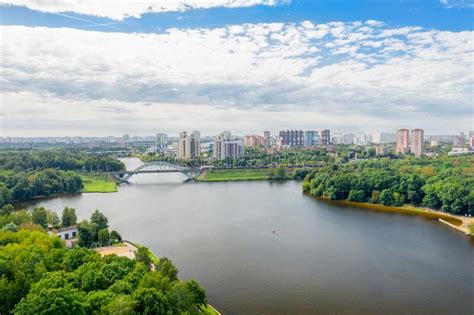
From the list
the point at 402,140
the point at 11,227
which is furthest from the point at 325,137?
the point at 11,227

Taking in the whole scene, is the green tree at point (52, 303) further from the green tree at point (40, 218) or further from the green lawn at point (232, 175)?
the green lawn at point (232, 175)

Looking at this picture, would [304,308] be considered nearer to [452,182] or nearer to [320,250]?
[320,250]

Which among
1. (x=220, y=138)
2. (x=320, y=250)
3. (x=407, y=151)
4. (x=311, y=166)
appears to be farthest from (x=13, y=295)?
(x=407, y=151)

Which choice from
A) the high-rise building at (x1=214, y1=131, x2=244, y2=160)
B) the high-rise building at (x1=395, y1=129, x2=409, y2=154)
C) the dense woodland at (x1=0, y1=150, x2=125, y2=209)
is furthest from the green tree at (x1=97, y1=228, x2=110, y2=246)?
the high-rise building at (x1=395, y1=129, x2=409, y2=154)

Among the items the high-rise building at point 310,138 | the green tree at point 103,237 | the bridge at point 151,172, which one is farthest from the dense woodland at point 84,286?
the high-rise building at point 310,138

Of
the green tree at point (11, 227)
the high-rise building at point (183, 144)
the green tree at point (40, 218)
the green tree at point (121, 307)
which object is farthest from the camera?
the high-rise building at point (183, 144)

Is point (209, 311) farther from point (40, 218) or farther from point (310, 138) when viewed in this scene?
point (310, 138)

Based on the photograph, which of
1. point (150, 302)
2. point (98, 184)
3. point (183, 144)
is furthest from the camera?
point (183, 144)
